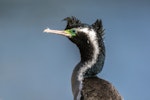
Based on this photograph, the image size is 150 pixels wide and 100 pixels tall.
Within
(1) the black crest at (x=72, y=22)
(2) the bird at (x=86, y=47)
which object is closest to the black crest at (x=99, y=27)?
Answer: (2) the bird at (x=86, y=47)

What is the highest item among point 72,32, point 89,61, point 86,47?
point 72,32

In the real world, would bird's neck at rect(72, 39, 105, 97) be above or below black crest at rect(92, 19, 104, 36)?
below

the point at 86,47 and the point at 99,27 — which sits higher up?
the point at 99,27

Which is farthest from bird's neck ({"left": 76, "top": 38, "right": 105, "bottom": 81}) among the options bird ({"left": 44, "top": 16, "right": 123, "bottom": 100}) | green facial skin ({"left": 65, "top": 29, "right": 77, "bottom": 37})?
green facial skin ({"left": 65, "top": 29, "right": 77, "bottom": 37})

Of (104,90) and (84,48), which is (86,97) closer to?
(104,90)

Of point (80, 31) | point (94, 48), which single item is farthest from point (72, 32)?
point (94, 48)

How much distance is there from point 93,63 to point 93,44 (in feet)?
0.54

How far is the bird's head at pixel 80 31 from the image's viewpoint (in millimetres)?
4207

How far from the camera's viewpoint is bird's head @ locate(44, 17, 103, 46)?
13.8 feet

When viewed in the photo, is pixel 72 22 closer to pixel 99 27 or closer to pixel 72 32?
pixel 72 32

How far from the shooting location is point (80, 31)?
4.21 m

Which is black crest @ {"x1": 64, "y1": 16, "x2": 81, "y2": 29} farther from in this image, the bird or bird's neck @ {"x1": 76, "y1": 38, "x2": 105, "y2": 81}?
bird's neck @ {"x1": 76, "y1": 38, "x2": 105, "y2": 81}

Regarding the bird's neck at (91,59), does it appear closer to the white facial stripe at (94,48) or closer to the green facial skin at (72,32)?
the white facial stripe at (94,48)

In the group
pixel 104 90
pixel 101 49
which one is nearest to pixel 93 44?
pixel 101 49
